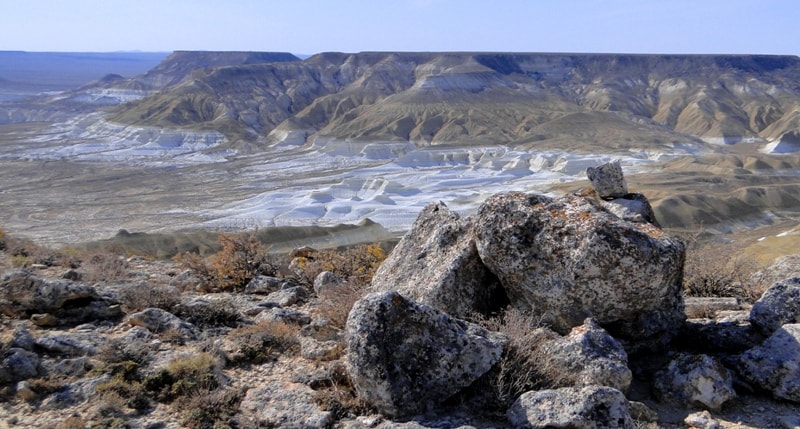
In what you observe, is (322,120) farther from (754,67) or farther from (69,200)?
(754,67)

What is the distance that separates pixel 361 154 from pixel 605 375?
286 ft

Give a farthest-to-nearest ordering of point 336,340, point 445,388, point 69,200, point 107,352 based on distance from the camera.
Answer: point 69,200
point 336,340
point 107,352
point 445,388

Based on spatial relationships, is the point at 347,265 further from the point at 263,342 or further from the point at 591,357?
the point at 591,357

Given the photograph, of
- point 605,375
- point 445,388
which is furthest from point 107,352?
point 605,375

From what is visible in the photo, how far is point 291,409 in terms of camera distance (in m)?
4.73

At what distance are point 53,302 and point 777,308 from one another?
7521 mm

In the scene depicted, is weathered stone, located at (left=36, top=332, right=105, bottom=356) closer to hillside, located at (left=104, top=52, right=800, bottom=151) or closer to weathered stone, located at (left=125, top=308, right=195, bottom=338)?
weathered stone, located at (left=125, top=308, right=195, bottom=338)

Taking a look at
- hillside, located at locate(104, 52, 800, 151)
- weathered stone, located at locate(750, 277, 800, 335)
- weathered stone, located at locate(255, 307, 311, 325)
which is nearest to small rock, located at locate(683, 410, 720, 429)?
weathered stone, located at locate(750, 277, 800, 335)

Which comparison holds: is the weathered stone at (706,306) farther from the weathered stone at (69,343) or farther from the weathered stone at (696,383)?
the weathered stone at (69,343)

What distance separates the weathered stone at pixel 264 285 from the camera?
8883 mm

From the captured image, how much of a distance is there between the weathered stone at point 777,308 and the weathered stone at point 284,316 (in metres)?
4.63

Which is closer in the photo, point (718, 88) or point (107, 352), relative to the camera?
point (107, 352)

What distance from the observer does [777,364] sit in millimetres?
4945

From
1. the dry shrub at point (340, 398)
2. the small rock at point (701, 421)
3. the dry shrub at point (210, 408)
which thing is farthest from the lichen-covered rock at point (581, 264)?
the dry shrub at point (210, 408)
